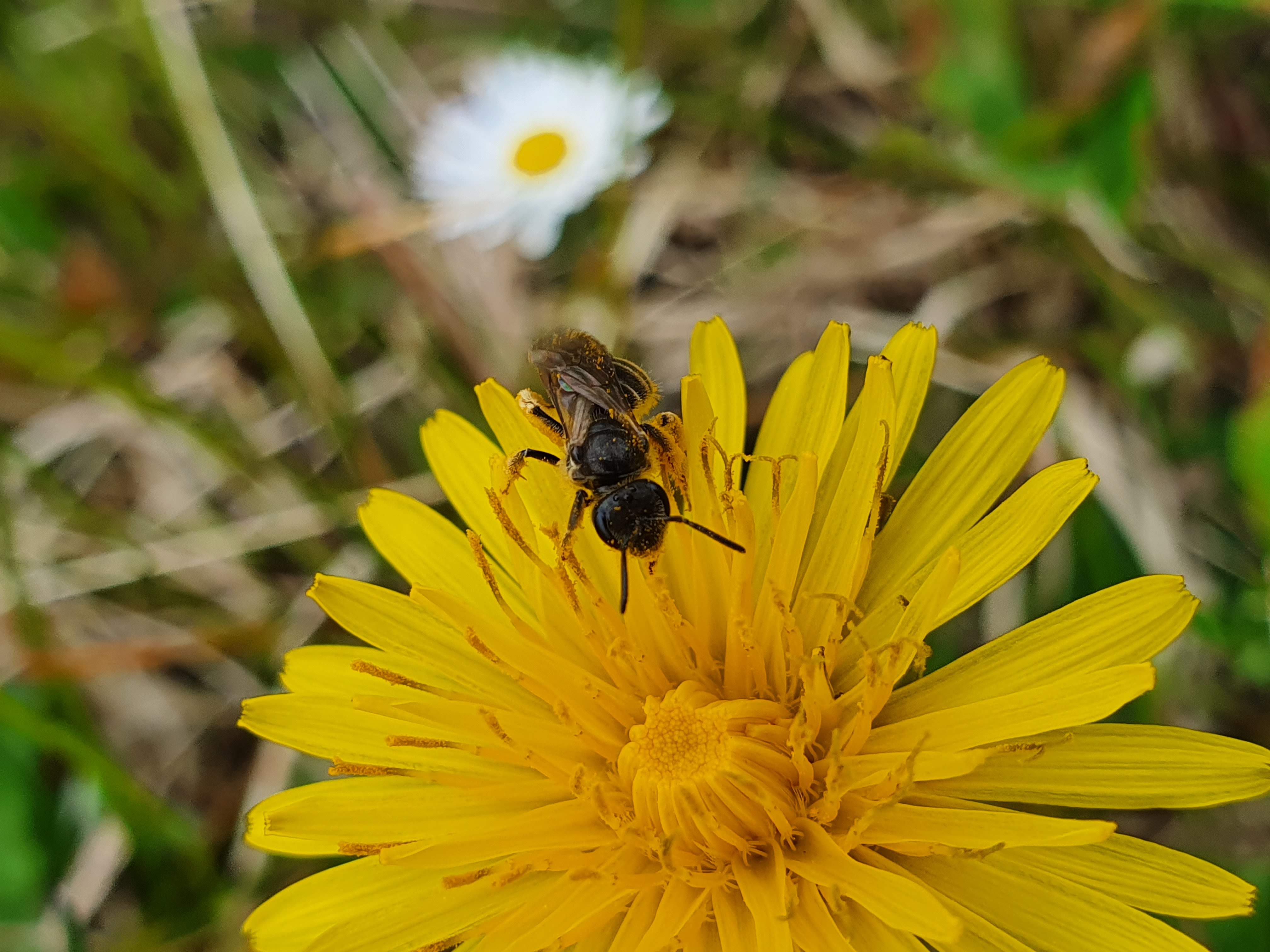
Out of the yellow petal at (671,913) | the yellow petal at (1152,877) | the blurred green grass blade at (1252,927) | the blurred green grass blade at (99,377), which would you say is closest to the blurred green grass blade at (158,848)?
the blurred green grass blade at (99,377)

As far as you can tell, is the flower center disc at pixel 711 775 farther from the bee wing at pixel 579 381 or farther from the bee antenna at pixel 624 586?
the bee wing at pixel 579 381

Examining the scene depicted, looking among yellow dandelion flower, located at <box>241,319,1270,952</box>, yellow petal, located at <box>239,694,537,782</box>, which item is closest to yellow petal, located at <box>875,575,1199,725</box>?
yellow dandelion flower, located at <box>241,319,1270,952</box>

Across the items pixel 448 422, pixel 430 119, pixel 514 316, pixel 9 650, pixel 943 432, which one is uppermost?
pixel 430 119

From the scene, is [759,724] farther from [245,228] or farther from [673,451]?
[245,228]

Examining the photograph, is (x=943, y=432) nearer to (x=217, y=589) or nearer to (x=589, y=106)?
(x=589, y=106)

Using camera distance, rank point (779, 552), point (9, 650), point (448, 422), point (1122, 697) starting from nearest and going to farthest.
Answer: point (1122, 697)
point (779, 552)
point (448, 422)
point (9, 650)

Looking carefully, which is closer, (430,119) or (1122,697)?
(1122,697)

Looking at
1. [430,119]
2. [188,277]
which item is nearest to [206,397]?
[188,277]

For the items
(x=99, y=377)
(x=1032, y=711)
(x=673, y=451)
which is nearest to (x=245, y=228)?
(x=99, y=377)
